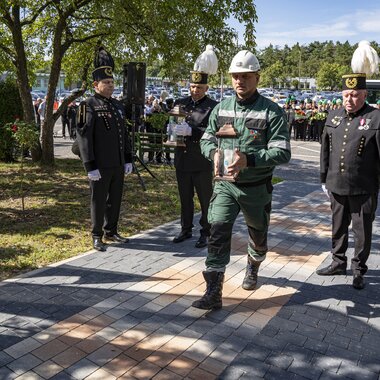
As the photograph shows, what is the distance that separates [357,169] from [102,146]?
304cm

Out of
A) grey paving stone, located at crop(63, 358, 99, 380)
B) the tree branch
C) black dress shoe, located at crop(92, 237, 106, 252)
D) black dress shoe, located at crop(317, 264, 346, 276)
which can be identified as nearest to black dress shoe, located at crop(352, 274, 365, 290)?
black dress shoe, located at crop(317, 264, 346, 276)

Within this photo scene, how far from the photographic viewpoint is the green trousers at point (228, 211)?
A: 401 centimetres

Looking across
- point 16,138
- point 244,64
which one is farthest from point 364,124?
point 16,138

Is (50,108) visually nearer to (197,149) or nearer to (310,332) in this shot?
(197,149)

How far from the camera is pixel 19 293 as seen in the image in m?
4.31

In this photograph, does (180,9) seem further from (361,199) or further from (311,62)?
(311,62)

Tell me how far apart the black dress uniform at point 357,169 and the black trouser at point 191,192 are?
5.28ft

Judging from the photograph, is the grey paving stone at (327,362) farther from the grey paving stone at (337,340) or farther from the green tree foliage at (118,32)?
the green tree foliage at (118,32)

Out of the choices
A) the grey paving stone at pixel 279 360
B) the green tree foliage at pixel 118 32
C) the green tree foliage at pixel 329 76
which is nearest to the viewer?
the grey paving stone at pixel 279 360

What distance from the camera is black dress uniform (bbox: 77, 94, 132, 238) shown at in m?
5.44

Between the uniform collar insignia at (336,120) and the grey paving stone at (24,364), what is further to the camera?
the uniform collar insignia at (336,120)

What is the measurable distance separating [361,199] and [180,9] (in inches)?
241

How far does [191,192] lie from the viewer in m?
6.08

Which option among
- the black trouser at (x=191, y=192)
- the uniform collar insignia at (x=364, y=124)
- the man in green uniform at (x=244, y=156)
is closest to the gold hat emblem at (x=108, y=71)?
the black trouser at (x=191, y=192)
